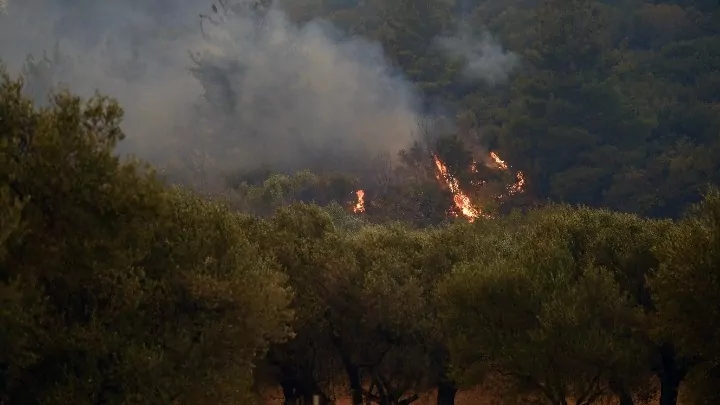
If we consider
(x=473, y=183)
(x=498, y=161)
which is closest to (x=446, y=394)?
(x=473, y=183)

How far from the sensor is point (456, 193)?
126438 millimetres

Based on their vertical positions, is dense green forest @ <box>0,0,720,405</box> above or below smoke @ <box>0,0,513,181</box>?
below

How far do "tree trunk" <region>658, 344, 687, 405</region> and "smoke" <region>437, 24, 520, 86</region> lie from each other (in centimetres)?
11420

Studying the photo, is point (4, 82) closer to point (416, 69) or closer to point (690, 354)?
point (690, 354)

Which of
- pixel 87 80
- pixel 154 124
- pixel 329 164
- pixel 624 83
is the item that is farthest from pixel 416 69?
pixel 87 80

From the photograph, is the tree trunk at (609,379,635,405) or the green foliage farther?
the tree trunk at (609,379,635,405)

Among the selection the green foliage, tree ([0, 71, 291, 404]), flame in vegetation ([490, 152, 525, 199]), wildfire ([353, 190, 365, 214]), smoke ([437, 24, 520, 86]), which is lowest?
tree ([0, 71, 291, 404])

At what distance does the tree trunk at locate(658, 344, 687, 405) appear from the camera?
3500cm

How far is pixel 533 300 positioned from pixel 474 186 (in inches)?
3674

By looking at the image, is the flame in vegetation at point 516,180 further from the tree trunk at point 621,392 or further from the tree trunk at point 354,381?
the tree trunk at point 621,392

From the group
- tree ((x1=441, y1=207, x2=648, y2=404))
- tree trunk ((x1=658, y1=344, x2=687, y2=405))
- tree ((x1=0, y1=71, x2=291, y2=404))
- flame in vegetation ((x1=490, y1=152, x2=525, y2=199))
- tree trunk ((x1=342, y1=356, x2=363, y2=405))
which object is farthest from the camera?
flame in vegetation ((x1=490, y1=152, x2=525, y2=199))

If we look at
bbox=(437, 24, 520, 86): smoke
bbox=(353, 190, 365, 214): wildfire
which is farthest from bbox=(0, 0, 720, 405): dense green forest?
bbox=(437, 24, 520, 86): smoke

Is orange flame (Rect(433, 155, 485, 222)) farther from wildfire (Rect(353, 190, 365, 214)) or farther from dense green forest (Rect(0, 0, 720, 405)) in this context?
dense green forest (Rect(0, 0, 720, 405))

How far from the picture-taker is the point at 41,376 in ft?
81.1
